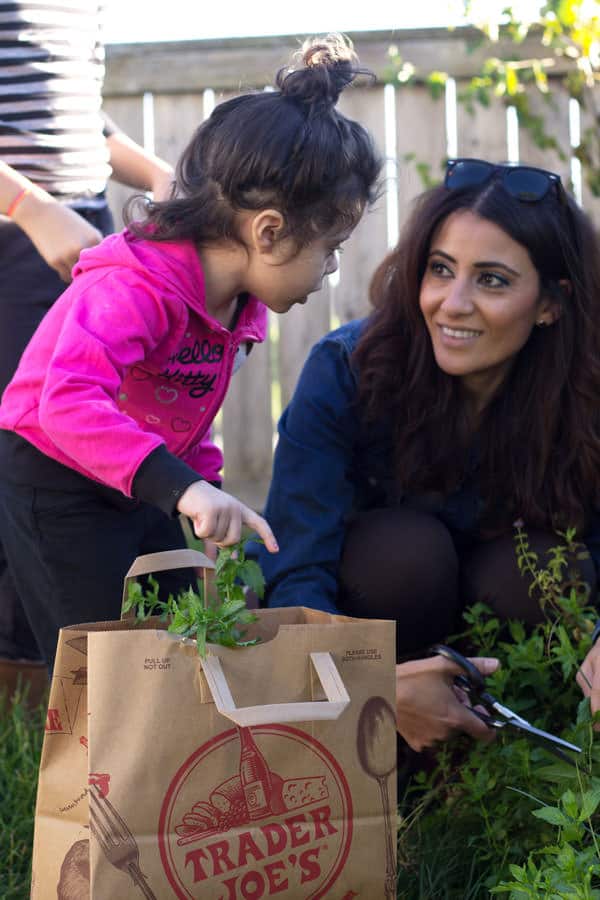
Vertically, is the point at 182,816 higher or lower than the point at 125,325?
lower

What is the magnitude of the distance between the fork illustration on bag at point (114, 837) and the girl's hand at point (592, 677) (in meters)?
0.76

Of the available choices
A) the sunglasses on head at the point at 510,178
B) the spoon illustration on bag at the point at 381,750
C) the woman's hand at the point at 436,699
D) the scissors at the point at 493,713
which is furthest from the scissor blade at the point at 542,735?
the sunglasses on head at the point at 510,178

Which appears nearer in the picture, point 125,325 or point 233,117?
point 125,325

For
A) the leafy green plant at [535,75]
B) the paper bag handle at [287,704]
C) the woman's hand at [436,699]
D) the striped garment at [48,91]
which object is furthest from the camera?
the leafy green plant at [535,75]

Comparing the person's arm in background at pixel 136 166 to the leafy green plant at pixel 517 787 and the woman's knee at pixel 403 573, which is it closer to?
the woman's knee at pixel 403 573

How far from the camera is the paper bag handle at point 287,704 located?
138 centimetres

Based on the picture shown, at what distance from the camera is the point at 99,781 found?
142 cm

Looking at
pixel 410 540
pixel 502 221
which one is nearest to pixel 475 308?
pixel 502 221

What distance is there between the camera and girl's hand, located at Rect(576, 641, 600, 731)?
72.2 inches

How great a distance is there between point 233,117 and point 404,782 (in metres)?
1.28

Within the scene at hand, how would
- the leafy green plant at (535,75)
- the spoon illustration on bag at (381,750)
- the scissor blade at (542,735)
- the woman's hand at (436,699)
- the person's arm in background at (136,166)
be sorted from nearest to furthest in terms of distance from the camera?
the spoon illustration on bag at (381,750) → the scissor blade at (542,735) → the woman's hand at (436,699) → the person's arm in background at (136,166) → the leafy green plant at (535,75)

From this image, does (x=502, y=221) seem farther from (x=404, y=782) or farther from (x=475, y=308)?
(x=404, y=782)

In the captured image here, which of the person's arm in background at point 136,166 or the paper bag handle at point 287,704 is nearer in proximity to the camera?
the paper bag handle at point 287,704

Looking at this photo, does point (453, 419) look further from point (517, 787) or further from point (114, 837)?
point (114, 837)
